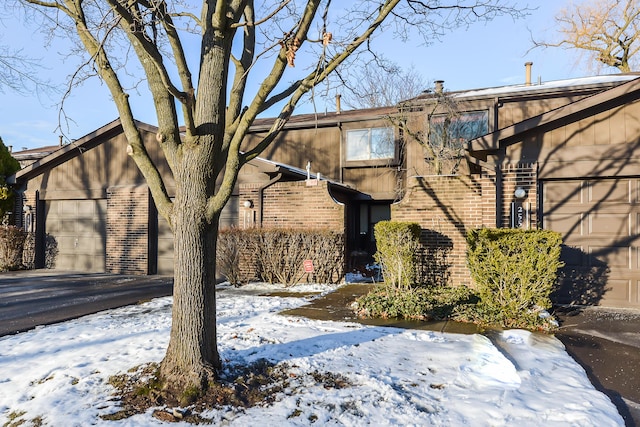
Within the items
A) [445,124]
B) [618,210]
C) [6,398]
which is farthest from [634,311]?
[6,398]

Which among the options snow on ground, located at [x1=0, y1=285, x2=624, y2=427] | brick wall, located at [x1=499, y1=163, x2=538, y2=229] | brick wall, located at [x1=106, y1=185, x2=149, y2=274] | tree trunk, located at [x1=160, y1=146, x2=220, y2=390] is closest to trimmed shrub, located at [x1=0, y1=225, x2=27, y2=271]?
brick wall, located at [x1=106, y1=185, x2=149, y2=274]

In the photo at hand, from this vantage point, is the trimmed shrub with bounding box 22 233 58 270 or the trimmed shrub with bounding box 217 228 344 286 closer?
the trimmed shrub with bounding box 217 228 344 286

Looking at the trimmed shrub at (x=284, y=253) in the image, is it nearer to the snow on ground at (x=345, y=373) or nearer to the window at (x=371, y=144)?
the snow on ground at (x=345, y=373)

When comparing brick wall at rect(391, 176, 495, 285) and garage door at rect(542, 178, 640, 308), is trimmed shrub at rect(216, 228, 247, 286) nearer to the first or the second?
brick wall at rect(391, 176, 495, 285)

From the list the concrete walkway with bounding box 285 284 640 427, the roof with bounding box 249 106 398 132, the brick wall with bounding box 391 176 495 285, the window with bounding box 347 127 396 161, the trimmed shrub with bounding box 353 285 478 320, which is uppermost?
the roof with bounding box 249 106 398 132

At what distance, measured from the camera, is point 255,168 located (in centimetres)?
1088

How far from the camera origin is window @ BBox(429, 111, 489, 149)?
12.0 m

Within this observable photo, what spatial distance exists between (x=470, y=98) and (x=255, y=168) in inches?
267

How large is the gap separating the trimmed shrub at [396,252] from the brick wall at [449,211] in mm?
1116

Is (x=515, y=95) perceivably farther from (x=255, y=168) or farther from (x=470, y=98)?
(x=255, y=168)

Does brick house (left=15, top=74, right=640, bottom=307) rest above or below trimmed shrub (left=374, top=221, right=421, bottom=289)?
above

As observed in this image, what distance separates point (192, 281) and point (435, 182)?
6550 mm

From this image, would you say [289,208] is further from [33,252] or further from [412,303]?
[33,252]

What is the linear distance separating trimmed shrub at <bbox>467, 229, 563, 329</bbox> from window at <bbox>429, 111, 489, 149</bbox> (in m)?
6.41
